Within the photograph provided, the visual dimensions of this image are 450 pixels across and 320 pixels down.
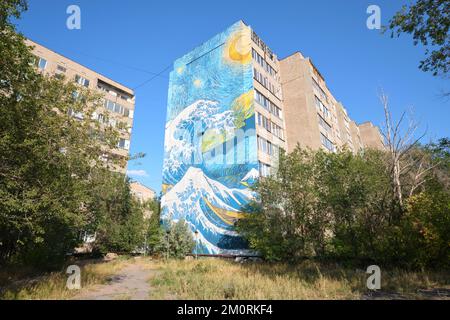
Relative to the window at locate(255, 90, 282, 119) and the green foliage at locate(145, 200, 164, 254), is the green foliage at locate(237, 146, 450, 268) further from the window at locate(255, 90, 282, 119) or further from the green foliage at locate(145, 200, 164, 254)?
the green foliage at locate(145, 200, 164, 254)

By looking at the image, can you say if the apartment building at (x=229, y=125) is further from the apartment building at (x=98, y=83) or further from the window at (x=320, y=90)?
the apartment building at (x=98, y=83)

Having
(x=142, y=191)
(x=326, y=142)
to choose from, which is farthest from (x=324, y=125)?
(x=142, y=191)

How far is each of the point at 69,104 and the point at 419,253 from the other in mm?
19054

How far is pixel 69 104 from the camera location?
1146cm

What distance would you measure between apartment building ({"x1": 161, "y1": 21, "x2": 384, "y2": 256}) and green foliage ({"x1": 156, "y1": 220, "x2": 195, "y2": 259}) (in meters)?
2.82

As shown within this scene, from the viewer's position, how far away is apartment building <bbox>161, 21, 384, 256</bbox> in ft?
90.9

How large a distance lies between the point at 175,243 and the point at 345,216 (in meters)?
16.6

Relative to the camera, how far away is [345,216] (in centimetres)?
1677

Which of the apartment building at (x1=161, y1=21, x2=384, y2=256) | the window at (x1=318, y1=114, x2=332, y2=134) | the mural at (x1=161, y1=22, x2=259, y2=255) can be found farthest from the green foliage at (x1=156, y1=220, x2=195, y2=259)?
the window at (x1=318, y1=114, x2=332, y2=134)

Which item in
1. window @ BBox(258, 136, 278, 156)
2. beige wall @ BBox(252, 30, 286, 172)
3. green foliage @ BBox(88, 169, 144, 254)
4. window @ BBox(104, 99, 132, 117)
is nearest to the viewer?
green foliage @ BBox(88, 169, 144, 254)

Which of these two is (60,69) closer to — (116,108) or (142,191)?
(116,108)

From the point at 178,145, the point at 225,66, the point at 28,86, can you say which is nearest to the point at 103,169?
the point at 28,86
